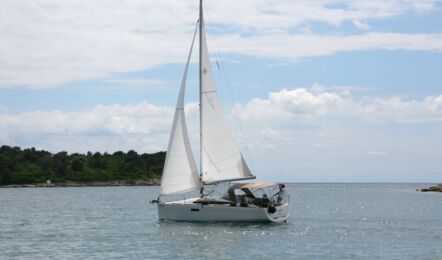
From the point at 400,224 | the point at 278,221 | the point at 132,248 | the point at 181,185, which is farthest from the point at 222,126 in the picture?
the point at 400,224

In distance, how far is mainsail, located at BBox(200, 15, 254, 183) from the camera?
51812mm

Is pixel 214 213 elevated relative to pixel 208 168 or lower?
lower

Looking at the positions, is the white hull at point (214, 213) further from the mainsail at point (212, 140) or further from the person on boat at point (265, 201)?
the mainsail at point (212, 140)

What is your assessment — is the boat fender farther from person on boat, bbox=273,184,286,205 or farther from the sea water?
person on boat, bbox=273,184,286,205

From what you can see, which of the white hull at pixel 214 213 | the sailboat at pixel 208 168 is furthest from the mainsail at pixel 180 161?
the white hull at pixel 214 213

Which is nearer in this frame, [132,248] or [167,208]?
[132,248]

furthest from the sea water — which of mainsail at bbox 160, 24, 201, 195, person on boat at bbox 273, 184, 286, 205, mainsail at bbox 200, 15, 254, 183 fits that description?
mainsail at bbox 200, 15, 254, 183

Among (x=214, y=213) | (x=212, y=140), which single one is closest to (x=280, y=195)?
(x=214, y=213)

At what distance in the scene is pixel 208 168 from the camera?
170 ft

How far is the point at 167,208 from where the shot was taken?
5353 cm

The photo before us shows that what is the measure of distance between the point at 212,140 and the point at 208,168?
2049mm

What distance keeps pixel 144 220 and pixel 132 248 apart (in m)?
20.8

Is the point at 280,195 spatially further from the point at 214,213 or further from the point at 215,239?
the point at 215,239

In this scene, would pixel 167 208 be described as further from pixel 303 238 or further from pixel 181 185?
pixel 303 238
